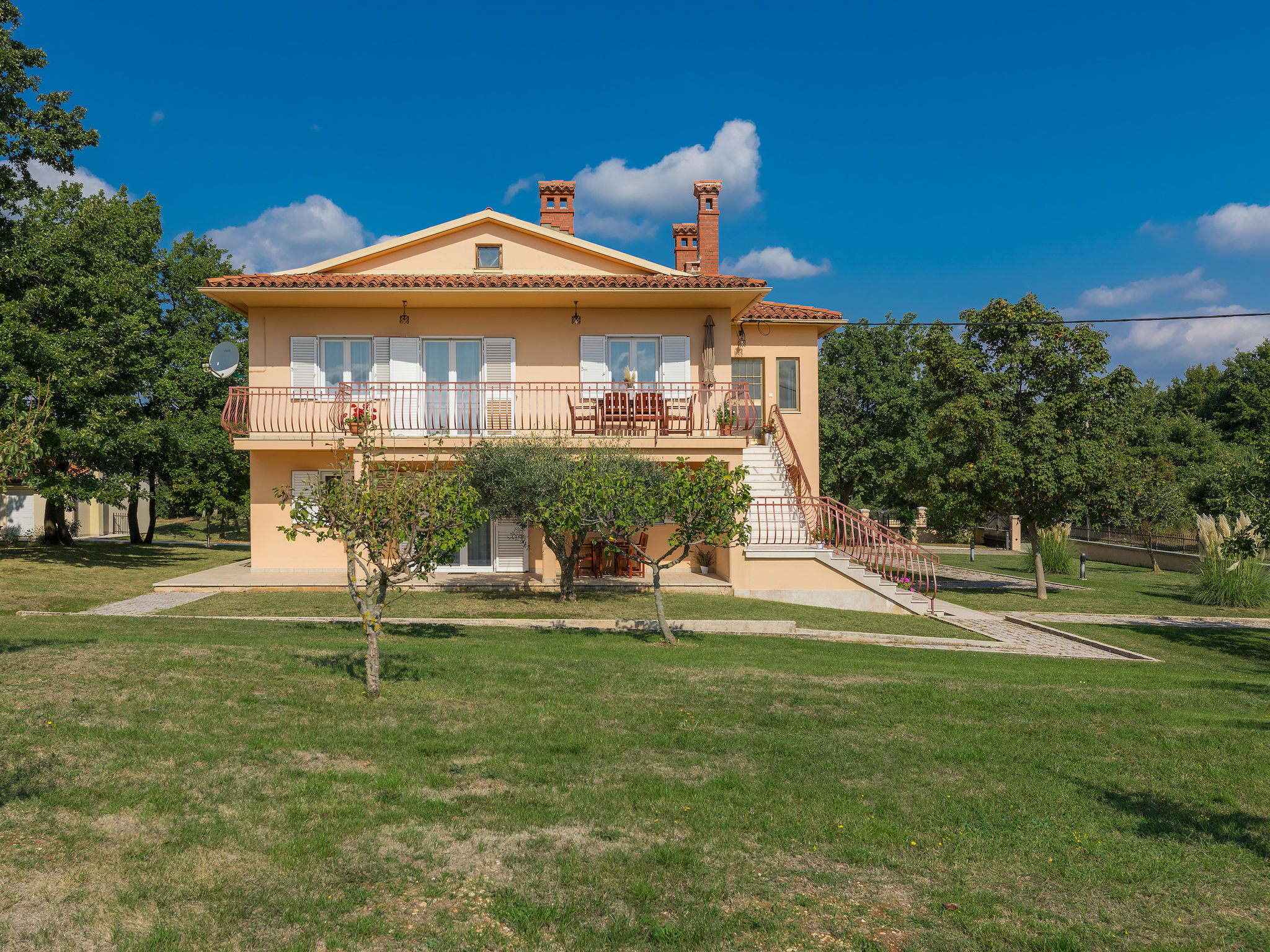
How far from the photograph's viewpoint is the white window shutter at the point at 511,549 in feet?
59.4

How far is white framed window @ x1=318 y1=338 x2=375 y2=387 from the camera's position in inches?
712

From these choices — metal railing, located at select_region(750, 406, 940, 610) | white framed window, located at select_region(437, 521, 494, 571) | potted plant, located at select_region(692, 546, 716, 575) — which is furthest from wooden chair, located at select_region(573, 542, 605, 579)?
metal railing, located at select_region(750, 406, 940, 610)

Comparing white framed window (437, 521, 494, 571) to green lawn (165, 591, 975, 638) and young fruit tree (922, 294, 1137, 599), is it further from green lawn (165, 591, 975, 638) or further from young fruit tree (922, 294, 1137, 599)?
young fruit tree (922, 294, 1137, 599)

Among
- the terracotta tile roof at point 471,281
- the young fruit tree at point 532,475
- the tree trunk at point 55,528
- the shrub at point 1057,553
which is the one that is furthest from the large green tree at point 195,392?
the shrub at point 1057,553

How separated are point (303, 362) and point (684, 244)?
10252 millimetres

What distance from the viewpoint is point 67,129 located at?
17.9 m

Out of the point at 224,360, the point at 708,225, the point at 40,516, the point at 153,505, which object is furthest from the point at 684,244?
the point at 40,516

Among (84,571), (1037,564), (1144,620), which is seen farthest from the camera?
(1037,564)

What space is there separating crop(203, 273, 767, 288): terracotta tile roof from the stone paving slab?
6.44 m

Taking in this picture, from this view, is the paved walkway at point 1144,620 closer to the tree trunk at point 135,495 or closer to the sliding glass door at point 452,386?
the sliding glass door at point 452,386

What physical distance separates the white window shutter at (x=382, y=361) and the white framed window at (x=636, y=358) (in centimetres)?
502

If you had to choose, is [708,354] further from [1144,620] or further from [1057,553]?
[1057,553]

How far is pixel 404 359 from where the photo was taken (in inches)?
713

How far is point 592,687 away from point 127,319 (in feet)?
53.2
